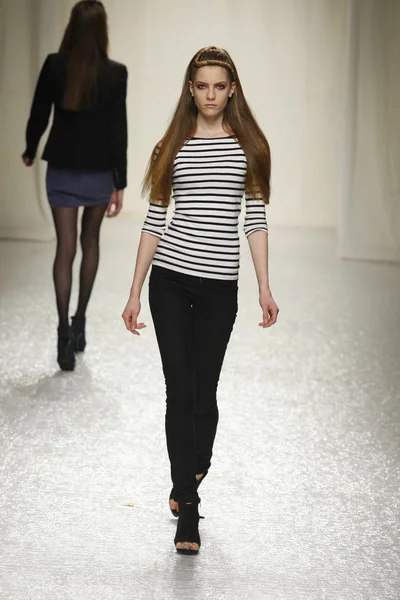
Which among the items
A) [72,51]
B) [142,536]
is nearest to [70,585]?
[142,536]

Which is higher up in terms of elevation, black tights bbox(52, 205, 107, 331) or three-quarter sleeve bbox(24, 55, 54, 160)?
three-quarter sleeve bbox(24, 55, 54, 160)

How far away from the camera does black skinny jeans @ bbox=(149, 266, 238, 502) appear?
2.76 metres

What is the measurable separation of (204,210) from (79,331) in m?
2.29

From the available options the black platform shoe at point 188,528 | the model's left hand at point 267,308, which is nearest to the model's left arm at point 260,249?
the model's left hand at point 267,308

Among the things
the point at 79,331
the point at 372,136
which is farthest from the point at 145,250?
the point at 372,136

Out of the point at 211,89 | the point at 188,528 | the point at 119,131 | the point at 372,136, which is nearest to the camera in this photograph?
the point at 211,89

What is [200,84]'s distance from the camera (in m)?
2.72

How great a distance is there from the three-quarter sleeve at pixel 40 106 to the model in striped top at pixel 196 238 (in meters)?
1.86

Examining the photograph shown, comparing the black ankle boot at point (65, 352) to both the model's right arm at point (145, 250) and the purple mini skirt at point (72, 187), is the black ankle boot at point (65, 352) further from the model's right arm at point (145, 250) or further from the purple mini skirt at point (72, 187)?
the model's right arm at point (145, 250)

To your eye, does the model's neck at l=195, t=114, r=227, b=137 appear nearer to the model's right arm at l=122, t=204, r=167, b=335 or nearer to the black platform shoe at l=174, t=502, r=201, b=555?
the model's right arm at l=122, t=204, r=167, b=335

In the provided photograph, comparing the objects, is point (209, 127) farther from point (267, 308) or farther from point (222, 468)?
point (222, 468)

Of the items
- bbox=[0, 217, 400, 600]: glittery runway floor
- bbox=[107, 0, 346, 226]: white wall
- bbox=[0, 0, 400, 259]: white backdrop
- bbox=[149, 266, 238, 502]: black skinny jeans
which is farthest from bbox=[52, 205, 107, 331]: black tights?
bbox=[107, 0, 346, 226]: white wall

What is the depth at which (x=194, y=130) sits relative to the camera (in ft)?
9.04

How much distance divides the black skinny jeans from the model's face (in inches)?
15.6
